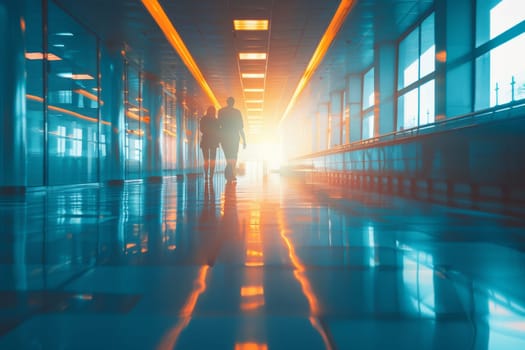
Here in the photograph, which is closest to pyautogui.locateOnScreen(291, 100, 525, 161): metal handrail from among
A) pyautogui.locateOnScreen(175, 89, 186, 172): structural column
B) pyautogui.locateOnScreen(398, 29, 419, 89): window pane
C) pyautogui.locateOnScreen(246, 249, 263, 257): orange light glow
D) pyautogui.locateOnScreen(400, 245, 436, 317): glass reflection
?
pyautogui.locateOnScreen(400, 245, 436, 317): glass reflection

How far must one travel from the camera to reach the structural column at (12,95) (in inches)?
277

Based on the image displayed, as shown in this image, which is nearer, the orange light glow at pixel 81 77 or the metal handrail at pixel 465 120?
the metal handrail at pixel 465 120

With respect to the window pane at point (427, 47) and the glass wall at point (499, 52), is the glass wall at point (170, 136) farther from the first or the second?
the glass wall at point (499, 52)

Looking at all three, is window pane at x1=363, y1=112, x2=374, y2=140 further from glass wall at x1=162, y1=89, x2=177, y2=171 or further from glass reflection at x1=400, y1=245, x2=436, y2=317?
glass reflection at x1=400, y1=245, x2=436, y2=317

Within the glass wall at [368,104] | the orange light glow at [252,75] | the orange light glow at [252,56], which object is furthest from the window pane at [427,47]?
the orange light glow at [252,75]

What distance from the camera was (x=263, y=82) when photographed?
60.8 feet

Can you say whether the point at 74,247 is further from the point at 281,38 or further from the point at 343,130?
the point at 343,130

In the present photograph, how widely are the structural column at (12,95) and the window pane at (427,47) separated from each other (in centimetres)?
998

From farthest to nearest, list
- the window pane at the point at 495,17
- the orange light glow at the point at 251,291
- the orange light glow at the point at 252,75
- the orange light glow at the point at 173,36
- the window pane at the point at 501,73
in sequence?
the orange light glow at the point at 252,75
the orange light glow at the point at 173,36
the window pane at the point at 495,17
the window pane at the point at 501,73
the orange light glow at the point at 251,291

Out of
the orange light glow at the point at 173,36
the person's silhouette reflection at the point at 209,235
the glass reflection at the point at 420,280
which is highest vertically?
the orange light glow at the point at 173,36

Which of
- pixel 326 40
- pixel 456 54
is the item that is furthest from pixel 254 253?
pixel 326 40

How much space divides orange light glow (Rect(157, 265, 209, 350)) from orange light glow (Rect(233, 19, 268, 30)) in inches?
395

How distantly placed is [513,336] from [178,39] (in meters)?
12.8

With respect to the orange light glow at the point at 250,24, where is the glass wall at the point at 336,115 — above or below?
below
